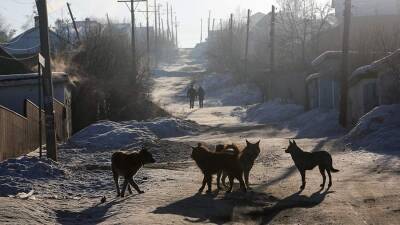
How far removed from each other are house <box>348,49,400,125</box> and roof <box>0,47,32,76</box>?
16.0 meters

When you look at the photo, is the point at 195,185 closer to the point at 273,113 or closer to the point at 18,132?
the point at 18,132

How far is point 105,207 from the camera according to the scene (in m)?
13.3

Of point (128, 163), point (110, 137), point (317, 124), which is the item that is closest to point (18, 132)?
point (110, 137)

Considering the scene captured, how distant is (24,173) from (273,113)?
30.2m

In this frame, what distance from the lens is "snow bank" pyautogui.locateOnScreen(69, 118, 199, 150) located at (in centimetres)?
2828

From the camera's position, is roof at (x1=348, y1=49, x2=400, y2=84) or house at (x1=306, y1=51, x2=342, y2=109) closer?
roof at (x1=348, y1=49, x2=400, y2=84)

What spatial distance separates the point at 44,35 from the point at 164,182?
6.01 meters

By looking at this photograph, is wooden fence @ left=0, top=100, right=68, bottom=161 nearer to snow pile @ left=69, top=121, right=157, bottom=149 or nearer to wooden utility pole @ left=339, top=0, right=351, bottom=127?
snow pile @ left=69, top=121, right=157, bottom=149

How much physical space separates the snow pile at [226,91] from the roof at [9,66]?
3472 centimetres

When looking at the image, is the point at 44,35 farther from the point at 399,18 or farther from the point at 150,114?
the point at 399,18

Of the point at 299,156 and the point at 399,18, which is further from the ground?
the point at 399,18

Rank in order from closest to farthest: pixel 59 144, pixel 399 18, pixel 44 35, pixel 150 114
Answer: pixel 44 35, pixel 59 144, pixel 150 114, pixel 399 18

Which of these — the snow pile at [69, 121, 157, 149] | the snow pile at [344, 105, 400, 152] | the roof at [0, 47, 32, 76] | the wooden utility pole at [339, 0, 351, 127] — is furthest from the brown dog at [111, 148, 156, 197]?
the roof at [0, 47, 32, 76]

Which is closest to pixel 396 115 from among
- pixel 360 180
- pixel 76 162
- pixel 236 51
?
pixel 360 180
